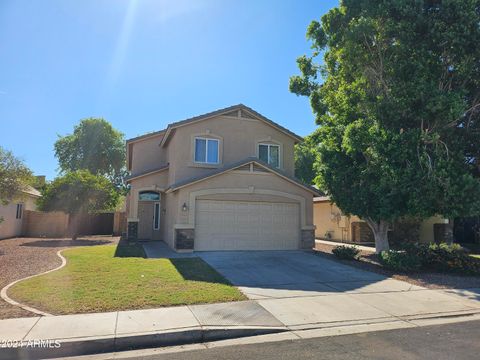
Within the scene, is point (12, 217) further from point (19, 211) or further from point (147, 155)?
point (147, 155)

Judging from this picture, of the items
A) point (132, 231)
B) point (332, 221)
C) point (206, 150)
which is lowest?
point (132, 231)

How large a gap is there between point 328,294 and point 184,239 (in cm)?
792

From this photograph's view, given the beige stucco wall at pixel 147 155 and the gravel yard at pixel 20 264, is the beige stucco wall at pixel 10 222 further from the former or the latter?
the beige stucco wall at pixel 147 155

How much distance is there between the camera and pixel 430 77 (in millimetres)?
13062

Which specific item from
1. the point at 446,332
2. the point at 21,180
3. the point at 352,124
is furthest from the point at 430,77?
the point at 21,180

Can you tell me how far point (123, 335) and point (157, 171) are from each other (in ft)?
51.5

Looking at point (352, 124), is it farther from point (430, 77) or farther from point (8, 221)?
point (8, 221)

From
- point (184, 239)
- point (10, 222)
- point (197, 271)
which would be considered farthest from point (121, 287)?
point (10, 222)

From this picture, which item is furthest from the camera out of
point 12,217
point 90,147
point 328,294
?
point 90,147

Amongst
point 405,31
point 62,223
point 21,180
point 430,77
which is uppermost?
point 405,31

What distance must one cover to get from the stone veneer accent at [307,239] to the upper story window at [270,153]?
14.1 feet

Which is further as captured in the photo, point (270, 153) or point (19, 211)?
point (19, 211)

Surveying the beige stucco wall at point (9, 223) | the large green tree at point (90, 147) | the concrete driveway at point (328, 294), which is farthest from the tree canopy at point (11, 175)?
the large green tree at point (90, 147)

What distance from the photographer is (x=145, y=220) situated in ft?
74.3
